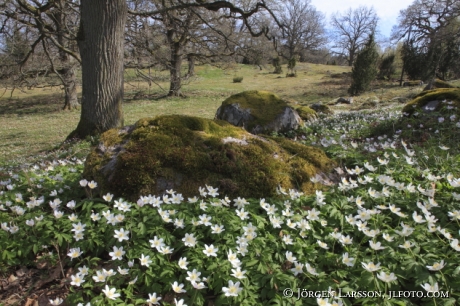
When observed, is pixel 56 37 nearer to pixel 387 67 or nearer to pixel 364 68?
pixel 364 68

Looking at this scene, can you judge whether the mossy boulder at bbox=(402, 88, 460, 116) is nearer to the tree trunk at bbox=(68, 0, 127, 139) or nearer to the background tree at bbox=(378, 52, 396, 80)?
the tree trunk at bbox=(68, 0, 127, 139)

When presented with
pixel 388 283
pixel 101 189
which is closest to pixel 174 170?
pixel 101 189

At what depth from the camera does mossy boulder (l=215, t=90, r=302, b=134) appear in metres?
8.41

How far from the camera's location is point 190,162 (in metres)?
3.58

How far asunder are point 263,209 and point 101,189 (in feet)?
5.80

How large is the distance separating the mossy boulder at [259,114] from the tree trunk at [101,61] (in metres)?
3.17

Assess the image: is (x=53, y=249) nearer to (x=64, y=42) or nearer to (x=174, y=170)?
(x=174, y=170)

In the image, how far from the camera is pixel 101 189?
10.8 feet

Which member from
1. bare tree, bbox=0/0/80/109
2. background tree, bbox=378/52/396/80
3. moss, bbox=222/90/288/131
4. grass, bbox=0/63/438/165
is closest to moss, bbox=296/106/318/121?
moss, bbox=222/90/288/131

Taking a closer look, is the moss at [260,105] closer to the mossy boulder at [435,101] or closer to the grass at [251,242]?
the mossy boulder at [435,101]

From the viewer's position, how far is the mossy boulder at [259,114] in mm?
8414

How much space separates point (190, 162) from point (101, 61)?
616 cm

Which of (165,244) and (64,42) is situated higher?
(64,42)

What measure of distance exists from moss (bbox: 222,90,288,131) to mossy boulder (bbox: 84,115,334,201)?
4.36 meters
